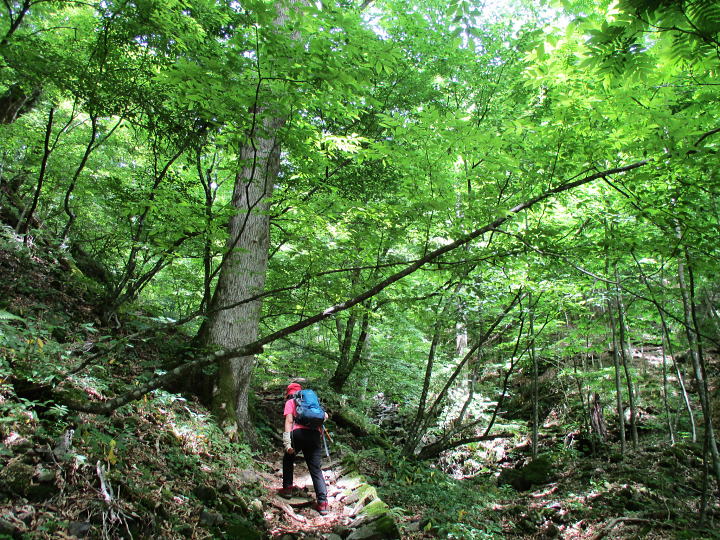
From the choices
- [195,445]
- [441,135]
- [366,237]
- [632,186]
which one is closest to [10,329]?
[195,445]

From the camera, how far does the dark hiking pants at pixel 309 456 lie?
5.21 meters

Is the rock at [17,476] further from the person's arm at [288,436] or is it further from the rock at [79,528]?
the person's arm at [288,436]

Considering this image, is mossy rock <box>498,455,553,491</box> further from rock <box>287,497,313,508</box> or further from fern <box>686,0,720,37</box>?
fern <box>686,0,720,37</box>

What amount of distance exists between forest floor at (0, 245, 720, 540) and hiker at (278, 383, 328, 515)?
0.22m

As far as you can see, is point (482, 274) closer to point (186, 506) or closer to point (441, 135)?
point (441, 135)

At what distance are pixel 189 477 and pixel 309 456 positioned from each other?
1855 millimetres

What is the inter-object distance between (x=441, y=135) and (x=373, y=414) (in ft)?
36.3

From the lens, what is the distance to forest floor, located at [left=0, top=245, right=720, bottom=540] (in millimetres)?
2750

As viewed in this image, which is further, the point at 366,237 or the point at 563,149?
the point at 366,237

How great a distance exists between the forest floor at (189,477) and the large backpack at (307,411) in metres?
0.93

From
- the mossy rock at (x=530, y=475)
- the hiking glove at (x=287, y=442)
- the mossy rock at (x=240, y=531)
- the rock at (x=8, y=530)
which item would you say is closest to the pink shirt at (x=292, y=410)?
the hiking glove at (x=287, y=442)

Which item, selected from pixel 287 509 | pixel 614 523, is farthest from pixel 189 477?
pixel 614 523

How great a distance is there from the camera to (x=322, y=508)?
5.08m

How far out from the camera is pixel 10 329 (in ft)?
12.2
